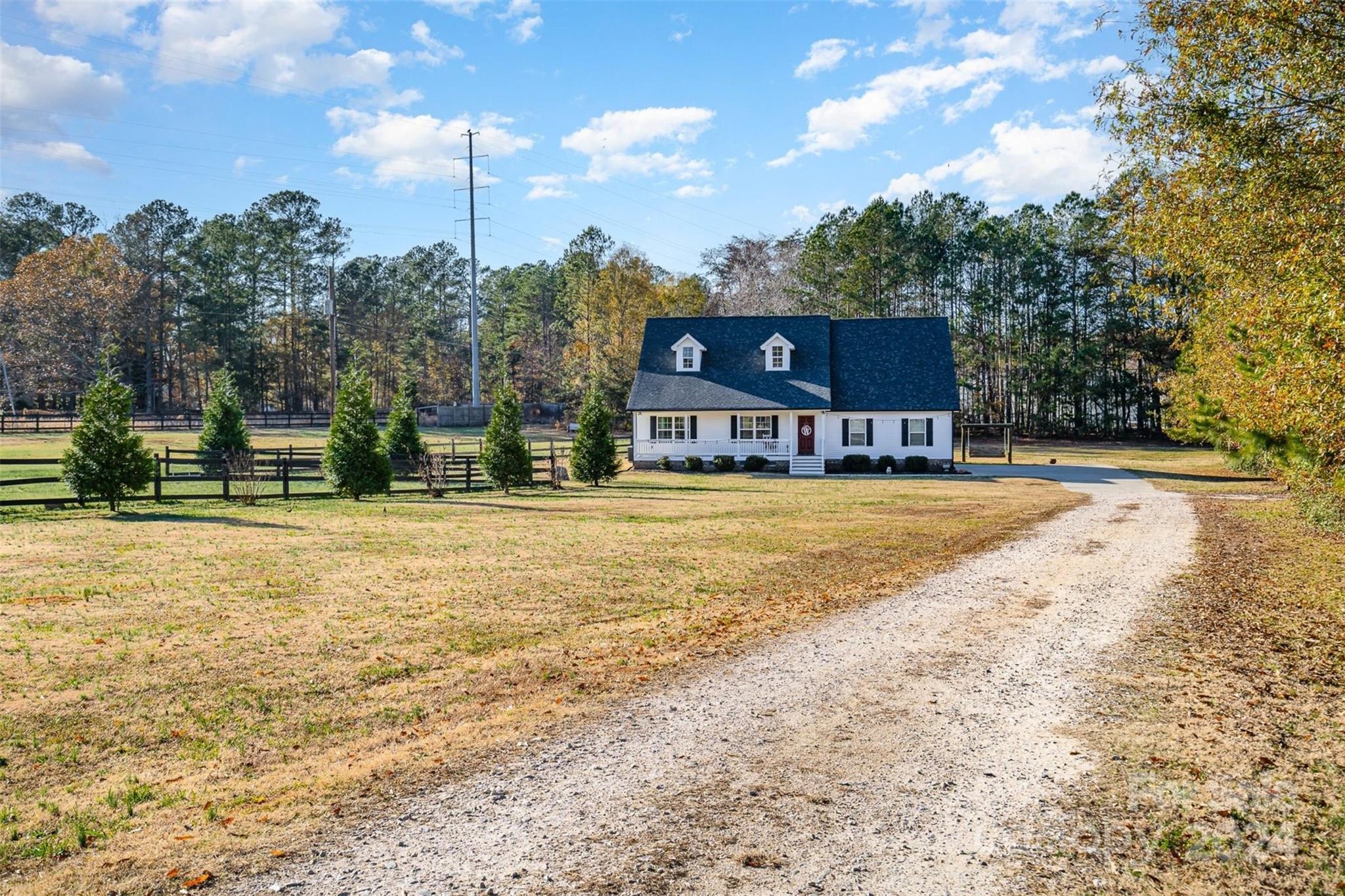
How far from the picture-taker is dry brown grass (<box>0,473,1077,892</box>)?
5328mm

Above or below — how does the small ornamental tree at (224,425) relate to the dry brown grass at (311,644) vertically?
above

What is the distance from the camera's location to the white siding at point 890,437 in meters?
37.3

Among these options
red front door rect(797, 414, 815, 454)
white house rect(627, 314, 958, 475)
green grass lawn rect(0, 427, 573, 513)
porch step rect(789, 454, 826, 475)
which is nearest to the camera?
green grass lawn rect(0, 427, 573, 513)

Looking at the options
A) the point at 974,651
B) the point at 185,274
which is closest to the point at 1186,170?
the point at 974,651

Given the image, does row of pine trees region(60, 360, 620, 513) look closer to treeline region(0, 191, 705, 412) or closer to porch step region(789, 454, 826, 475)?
porch step region(789, 454, 826, 475)

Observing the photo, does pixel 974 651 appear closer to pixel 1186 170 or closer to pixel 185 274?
pixel 1186 170

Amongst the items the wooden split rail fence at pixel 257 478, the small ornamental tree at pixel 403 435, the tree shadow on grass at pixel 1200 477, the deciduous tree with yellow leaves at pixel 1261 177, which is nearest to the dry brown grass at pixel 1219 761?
the deciduous tree with yellow leaves at pixel 1261 177

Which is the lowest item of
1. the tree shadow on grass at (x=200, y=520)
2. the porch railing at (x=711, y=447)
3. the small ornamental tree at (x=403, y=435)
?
the tree shadow on grass at (x=200, y=520)

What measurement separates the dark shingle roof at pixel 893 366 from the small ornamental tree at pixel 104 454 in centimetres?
2675

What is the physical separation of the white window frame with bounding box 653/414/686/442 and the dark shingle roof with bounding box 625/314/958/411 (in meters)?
0.76

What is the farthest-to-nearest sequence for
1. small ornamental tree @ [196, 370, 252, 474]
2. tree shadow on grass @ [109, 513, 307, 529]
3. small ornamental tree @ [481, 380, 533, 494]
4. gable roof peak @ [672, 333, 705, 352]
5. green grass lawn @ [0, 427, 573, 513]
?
gable roof peak @ [672, 333, 705, 352], small ornamental tree @ [196, 370, 252, 474], small ornamental tree @ [481, 380, 533, 494], green grass lawn @ [0, 427, 573, 513], tree shadow on grass @ [109, 513, 307, 529]

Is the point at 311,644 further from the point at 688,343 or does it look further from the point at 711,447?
the point at 688,343

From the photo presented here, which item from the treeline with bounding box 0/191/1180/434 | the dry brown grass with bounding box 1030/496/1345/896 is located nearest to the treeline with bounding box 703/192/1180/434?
the treeline with bounding box 0/191/1180/434

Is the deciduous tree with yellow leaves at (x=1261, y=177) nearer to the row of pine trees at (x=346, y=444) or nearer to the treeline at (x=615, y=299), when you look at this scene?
the row of pine trees at (x=346, y=444)
